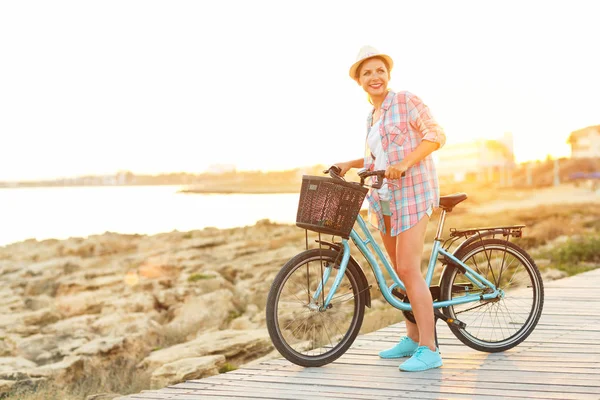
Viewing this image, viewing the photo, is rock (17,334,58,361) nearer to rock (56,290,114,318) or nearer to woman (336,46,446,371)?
rock (56,290,114,318)

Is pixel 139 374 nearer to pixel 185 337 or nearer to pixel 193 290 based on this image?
pixel 185 337

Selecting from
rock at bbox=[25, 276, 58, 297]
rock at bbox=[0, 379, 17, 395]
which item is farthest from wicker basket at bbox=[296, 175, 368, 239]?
rock at bbox=[25, 276, 58, 297]

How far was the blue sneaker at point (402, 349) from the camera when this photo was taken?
14.9 ft

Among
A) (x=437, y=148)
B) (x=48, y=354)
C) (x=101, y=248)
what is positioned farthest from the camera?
(x=101, y=248)

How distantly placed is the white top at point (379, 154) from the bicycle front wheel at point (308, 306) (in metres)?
0.46

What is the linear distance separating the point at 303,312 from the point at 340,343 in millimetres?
314

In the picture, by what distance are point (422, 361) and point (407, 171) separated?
108 centimetres

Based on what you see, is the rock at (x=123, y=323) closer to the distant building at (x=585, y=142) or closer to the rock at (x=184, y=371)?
the rock at (x=184, y=371)

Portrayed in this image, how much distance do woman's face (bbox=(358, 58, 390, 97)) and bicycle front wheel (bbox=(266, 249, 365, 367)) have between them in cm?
97

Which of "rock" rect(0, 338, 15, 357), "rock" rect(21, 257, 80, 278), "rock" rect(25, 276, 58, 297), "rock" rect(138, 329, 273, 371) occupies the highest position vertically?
"rock" rect(138, 329, 273, 371)

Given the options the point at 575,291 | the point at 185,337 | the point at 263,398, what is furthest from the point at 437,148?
the point at 185,337

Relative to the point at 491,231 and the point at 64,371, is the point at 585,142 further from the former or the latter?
the point at 491,231

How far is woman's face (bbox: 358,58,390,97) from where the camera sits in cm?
411

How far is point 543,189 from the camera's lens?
49.9m
